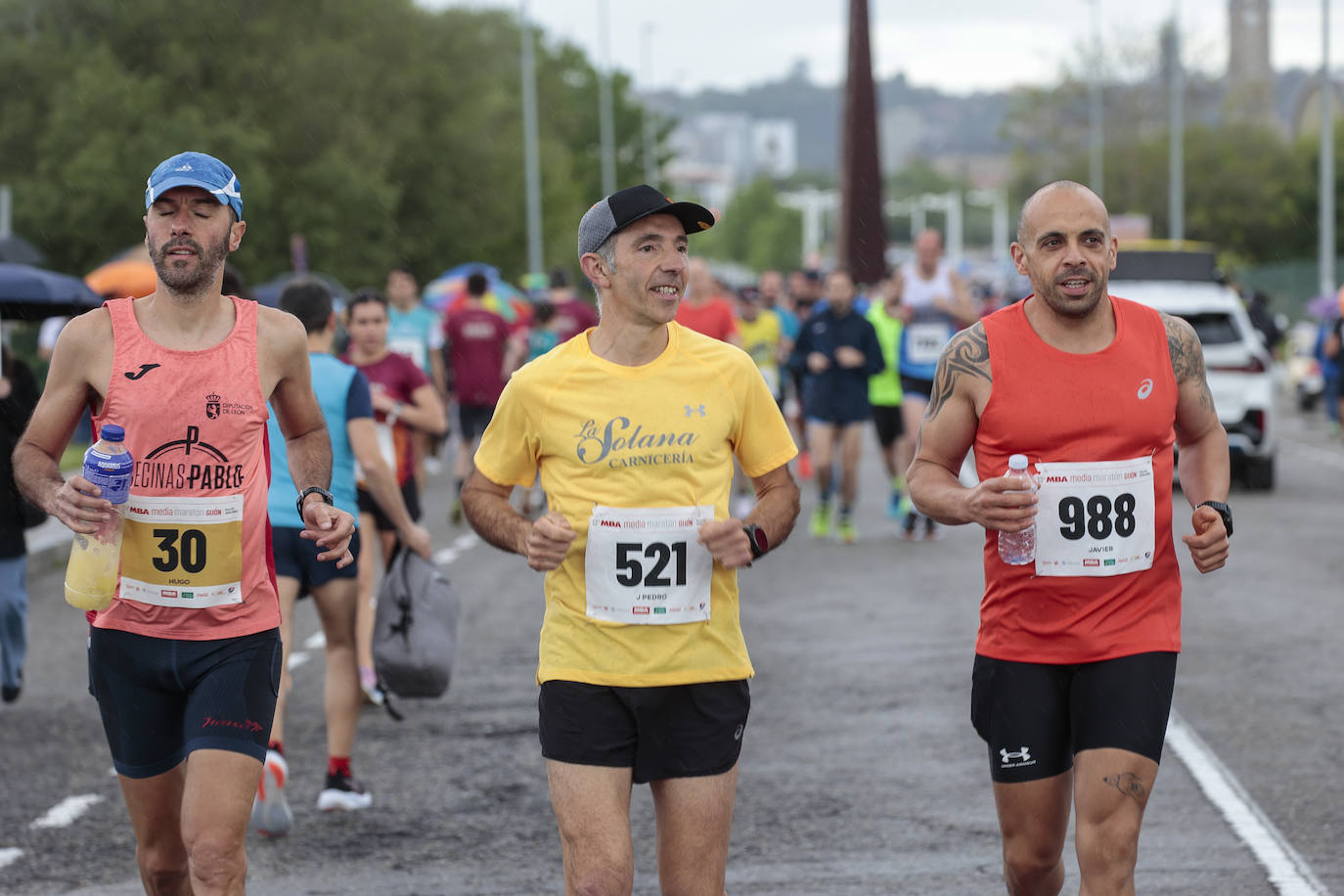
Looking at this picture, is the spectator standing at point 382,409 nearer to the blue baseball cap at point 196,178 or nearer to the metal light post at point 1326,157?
the blue baseball cap at point 196,178

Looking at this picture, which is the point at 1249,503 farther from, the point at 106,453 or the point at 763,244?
the point at 763,244

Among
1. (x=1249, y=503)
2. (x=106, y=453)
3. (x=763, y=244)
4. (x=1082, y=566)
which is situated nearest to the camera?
(x=106, y=453)

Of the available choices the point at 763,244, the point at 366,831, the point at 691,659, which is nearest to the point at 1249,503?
the point at 366,831

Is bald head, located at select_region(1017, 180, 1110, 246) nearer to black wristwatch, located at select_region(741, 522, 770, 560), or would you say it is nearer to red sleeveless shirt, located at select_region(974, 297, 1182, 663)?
red sleeveless shirt, located at select_region(974, 297, 1182, 663)

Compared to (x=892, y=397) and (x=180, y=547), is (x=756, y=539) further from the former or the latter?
(x=892, y=397)

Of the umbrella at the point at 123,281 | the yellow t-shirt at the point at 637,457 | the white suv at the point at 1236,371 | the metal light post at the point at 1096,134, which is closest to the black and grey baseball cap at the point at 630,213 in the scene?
the yellow t-shirt at the point at 637,457

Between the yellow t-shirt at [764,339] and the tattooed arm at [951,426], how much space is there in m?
14.2

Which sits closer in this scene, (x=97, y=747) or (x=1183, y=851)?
(x=1183, y=851)

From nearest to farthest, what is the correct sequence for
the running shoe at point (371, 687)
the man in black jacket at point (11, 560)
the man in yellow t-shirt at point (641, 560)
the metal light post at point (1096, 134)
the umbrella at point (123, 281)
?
the man in yellow t-shirt at point (641, 560)
the man in black jacket at point (11, 560)
the running shoe at point (371, 687)
the umbrella at point (123, 281)
the metal light post at point (1096, 134)

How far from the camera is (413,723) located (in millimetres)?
8875

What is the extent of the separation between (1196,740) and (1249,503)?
1029cm

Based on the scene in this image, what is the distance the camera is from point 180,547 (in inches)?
188

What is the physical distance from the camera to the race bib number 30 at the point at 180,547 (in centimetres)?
478

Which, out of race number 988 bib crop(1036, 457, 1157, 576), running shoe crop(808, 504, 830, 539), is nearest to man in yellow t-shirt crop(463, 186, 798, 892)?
race number 988 bib crop(1036, 457, 1157, 576)
